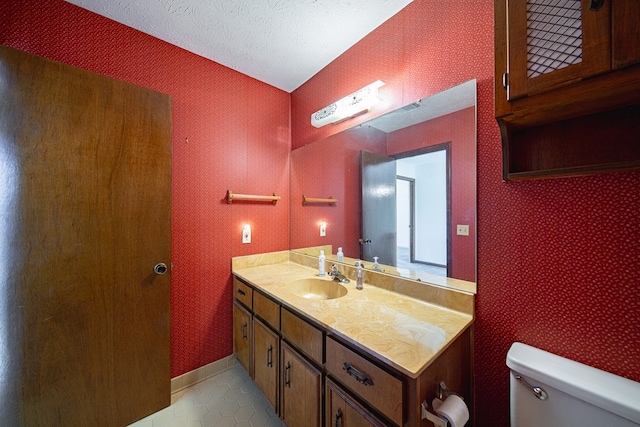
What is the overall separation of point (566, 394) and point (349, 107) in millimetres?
1677

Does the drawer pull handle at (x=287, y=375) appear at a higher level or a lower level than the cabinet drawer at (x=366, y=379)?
lower

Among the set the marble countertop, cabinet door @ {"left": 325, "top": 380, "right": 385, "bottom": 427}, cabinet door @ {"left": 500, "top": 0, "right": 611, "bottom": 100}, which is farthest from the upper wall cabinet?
cabinet door @ {"left": 325, "top": 380, "right": 385, "bottom": 427}

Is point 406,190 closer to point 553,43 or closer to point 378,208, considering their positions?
point 378,208

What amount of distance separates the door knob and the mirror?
3.50ft

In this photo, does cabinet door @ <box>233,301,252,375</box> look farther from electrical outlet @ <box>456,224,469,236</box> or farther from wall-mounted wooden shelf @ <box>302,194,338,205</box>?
electrical outlet @ <box>456,224,469,236</box>

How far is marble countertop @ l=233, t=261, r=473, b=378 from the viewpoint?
79 centimetres

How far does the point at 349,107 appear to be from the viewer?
1.59 m

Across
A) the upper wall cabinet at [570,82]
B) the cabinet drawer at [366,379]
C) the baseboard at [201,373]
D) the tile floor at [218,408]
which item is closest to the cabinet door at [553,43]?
the upper wall cabinet at [570,82]

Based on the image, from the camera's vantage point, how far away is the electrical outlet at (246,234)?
1973 mm

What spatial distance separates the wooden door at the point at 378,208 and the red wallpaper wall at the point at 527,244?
409 millimetres

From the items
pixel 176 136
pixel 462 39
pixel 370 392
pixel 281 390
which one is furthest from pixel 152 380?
pixel 462 39

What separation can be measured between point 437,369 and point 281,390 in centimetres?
88

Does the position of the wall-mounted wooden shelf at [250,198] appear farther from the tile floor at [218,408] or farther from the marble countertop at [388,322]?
the tile floor at [218,408]

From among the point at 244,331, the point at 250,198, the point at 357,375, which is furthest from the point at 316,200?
the point at 357,375
